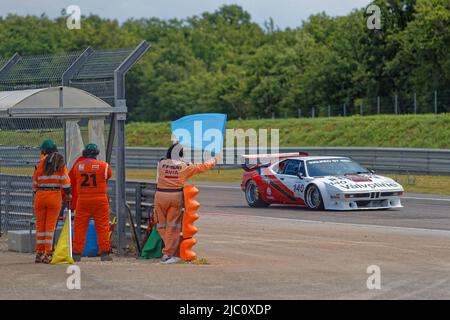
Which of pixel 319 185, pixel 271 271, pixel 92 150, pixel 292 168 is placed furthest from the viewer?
pixel 292 168

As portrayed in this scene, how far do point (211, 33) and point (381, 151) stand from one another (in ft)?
232

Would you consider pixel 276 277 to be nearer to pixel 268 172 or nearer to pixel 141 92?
pixel 268 172

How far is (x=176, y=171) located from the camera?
1452cm

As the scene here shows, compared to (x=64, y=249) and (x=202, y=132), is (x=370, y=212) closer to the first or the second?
(x=202, y=132)

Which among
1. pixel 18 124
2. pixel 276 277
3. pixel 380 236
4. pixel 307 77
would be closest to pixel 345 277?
pixel 276 277

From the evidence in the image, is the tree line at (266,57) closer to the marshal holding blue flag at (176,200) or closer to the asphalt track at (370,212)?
the asphalt track at (370,212)

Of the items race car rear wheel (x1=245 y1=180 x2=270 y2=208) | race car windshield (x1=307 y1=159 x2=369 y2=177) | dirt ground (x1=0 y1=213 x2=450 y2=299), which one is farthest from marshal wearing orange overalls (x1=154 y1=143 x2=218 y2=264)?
race car rear wheel (x1=245 y1=180 x2=270 y2=208)

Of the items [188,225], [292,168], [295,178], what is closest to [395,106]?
[292,168]

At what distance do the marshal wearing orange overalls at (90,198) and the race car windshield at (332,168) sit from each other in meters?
9.53

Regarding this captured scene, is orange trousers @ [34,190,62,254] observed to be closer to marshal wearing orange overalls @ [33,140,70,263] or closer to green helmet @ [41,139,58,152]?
marshal wearing orange overalls @ [33,140,70,263]

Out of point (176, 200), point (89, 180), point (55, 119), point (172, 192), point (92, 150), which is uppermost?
point (55, 119)

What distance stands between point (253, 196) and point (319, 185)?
106 inches

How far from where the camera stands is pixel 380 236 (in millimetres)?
17547

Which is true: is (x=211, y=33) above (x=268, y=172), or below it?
above
